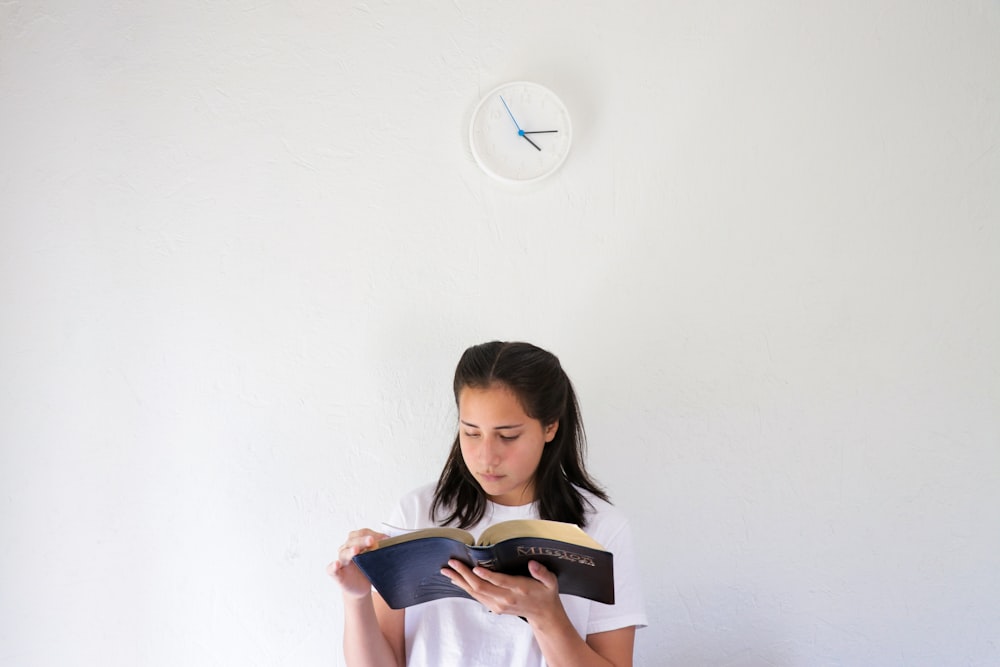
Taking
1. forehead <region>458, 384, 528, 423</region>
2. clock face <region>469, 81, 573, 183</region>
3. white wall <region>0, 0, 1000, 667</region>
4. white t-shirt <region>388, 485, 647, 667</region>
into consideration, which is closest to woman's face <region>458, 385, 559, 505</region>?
forehead <region>458, 384, 528, 423</region>

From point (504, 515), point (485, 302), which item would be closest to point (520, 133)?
point (485, 302)

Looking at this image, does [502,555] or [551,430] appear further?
[551,430]

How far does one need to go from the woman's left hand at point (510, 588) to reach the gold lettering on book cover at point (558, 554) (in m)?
0.03

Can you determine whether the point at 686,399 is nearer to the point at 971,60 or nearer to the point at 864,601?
the point at 864,601

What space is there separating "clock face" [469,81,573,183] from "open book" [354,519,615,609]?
0.81 metres

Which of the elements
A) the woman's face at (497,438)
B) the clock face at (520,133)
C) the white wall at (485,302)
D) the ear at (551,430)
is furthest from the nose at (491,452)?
the clock face at (520,133)

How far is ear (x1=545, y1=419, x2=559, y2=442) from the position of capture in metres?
1.38

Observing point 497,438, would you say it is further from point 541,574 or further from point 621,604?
point 621,604

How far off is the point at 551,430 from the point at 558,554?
33cm

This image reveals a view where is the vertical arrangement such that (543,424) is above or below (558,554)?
above

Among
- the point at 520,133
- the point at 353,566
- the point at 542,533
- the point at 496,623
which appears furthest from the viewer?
the point at 520,133

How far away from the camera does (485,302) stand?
1.67 m

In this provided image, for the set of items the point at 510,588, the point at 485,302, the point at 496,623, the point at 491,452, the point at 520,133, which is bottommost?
the point at 496,623

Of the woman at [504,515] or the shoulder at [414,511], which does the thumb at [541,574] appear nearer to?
the woman at [504,515]
